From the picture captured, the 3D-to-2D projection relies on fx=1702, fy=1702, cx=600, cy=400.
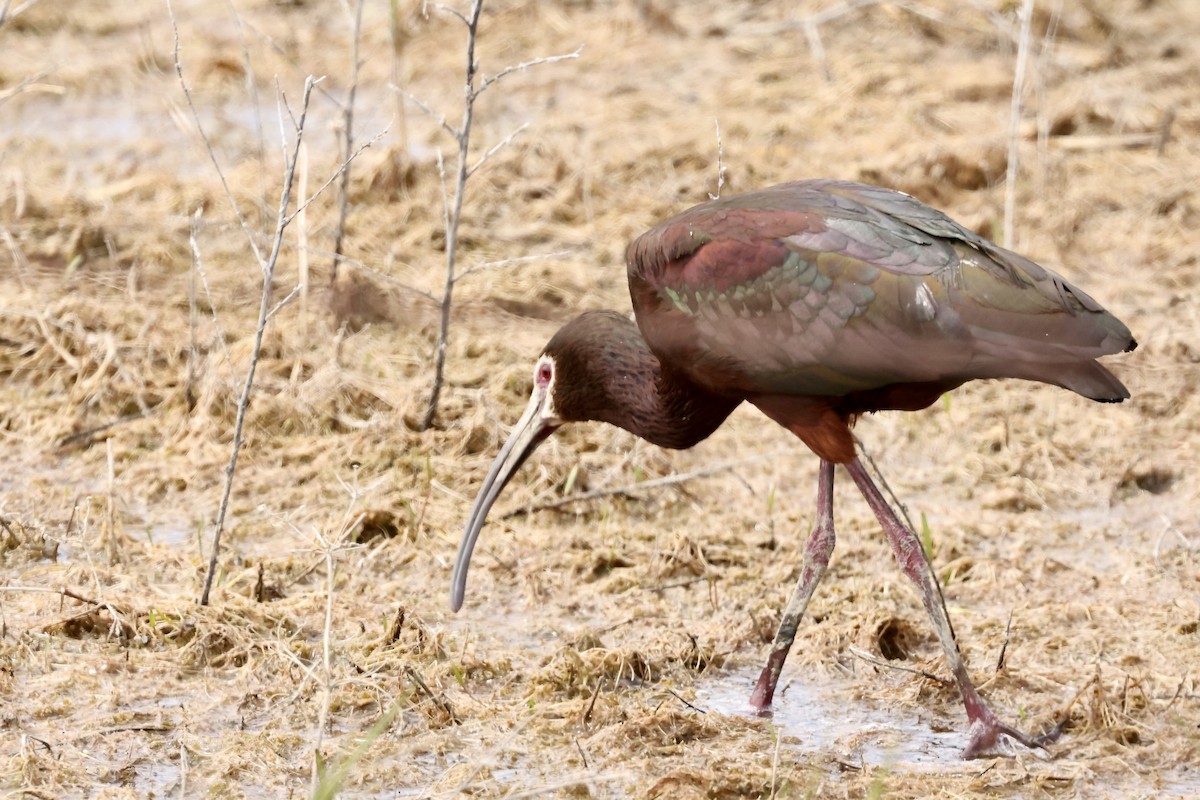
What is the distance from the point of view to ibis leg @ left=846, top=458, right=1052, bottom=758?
4.79m

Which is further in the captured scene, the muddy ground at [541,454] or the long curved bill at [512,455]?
the long curved bill at [512,455]

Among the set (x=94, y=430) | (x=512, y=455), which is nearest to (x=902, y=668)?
(x=512, y=455)

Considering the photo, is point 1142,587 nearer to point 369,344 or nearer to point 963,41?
point 369,344

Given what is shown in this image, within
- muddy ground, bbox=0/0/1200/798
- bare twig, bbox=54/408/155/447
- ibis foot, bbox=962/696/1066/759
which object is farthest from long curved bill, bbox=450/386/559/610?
bare twig, bbox=54/408/155/447

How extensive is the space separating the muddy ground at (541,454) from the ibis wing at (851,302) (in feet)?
3.30

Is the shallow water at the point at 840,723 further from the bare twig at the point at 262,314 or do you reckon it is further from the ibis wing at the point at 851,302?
the bare twig at the point at 262,314

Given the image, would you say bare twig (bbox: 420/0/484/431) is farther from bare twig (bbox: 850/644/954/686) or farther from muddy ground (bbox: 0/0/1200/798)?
bare twig (bbox: 850/644/954/686)

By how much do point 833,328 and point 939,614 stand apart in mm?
916

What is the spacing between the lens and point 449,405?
22.6ft

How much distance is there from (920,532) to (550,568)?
1.37 m

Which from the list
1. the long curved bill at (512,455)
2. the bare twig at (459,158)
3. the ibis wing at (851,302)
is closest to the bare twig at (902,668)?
the ibis wing at (851,302)

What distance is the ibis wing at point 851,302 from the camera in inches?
178

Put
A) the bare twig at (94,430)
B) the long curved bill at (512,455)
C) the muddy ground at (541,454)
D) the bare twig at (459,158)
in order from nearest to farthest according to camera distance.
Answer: the muddy ground at (541,454) → the long curved bill at (512,455) → the bare twig at (459,158) → the bare twig at (94,430)

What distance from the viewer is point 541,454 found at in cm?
656
